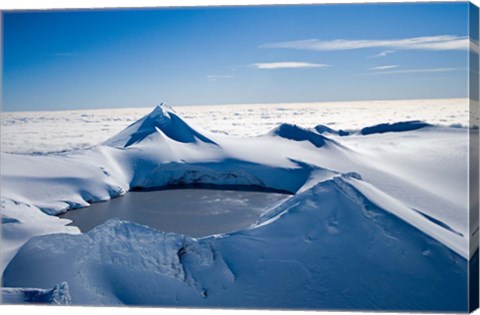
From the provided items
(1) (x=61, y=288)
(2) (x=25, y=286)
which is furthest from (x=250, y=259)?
(2) (x=25, y=286)

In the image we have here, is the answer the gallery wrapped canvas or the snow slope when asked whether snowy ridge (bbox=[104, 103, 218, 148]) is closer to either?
the gallery wrapped canvas

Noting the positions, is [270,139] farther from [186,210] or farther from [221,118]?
[186,210]

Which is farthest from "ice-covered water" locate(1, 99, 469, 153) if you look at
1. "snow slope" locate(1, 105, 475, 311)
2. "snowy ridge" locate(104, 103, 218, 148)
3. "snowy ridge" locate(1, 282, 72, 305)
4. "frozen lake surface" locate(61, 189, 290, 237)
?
"snowy ridge" locate(1, 282, 72, 305)

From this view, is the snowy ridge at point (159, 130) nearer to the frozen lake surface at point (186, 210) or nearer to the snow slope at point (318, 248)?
the frozen lake surface at point (186, 210)

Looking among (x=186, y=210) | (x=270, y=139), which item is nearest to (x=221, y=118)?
(x=270, y=139)

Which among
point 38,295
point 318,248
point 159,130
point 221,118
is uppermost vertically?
point 221,118

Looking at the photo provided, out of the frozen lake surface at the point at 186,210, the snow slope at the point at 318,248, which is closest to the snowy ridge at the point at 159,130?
the frozen lake surface at the point at 186,210
